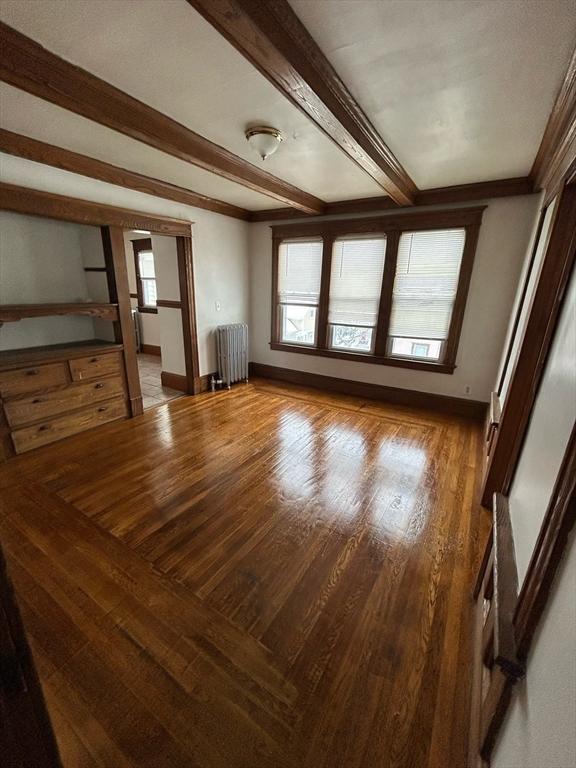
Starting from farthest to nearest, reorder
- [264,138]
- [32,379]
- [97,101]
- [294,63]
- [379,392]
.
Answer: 1. [379,392]
2. [32,379]
3. [264,138]
4. [97,101]
5. [294,63]

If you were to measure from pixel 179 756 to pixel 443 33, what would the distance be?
2972 millimetres

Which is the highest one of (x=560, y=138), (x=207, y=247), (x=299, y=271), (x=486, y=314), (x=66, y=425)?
(x=560, y=138)

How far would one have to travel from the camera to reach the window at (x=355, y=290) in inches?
161

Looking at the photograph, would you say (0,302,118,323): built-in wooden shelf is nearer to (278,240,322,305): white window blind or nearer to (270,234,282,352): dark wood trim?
(270,234,282,352): dark wood trim

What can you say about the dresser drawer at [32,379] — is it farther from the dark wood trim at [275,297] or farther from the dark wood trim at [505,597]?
the dark wood trim at [505,597]

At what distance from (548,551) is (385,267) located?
3788 millimetres

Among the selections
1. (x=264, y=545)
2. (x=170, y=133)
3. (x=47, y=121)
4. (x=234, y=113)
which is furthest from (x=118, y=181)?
(x=264, y=545)

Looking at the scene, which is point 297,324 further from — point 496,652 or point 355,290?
point 496,652

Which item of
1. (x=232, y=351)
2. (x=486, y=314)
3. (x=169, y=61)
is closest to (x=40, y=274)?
(x=232, y=351)

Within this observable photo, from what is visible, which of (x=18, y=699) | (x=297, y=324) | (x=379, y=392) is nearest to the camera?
(x=18, y=699)

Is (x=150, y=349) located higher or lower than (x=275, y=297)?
lower

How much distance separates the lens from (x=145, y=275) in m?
6.16

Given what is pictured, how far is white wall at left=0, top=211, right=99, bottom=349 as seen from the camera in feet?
9.86

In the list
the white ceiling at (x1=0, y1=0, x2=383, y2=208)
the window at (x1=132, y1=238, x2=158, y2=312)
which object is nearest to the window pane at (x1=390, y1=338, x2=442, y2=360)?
the white ceiling at (x1=0, y1=0, x2=383, y2=208)
